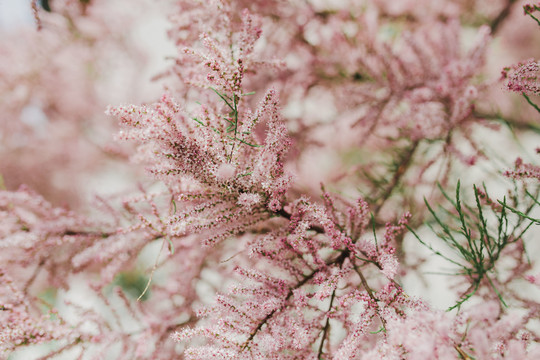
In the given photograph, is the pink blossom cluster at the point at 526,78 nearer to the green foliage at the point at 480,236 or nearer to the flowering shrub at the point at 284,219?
the flowering shrub at the point at 284,219

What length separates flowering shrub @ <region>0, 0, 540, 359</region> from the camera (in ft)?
2.60

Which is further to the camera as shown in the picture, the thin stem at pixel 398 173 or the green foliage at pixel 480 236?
the thin stem at pixel 398 173

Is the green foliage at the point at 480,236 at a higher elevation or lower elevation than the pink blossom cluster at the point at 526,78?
lower

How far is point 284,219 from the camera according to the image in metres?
1.10

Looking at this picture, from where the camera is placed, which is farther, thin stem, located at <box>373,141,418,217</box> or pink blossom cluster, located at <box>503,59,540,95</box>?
thin stem, located at <box>373,141,418,217</box>

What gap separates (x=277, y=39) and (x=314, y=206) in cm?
159

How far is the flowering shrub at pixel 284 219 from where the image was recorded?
0.79 meters

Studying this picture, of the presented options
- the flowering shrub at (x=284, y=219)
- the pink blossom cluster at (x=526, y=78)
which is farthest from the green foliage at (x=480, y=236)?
the pink blossom cluster at (x=526, y=78)

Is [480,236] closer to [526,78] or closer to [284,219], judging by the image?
[526,78]

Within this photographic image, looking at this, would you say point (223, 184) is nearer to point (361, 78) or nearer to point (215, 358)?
point (215, 358)

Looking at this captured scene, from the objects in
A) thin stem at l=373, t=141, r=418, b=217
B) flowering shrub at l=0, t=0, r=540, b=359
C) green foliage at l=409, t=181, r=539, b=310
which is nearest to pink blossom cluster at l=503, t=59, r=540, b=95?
flowering shrub at l=0, t=0, r=540, b=359

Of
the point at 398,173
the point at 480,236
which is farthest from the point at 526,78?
the point at 398,173

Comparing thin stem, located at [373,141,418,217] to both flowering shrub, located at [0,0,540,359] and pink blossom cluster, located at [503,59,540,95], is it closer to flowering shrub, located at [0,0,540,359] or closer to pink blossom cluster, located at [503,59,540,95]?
flowering shrub, located at [0,0,540,359]

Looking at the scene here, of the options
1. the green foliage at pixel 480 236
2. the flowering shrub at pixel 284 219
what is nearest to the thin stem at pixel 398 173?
the flowering shrub at pixel 284 219
